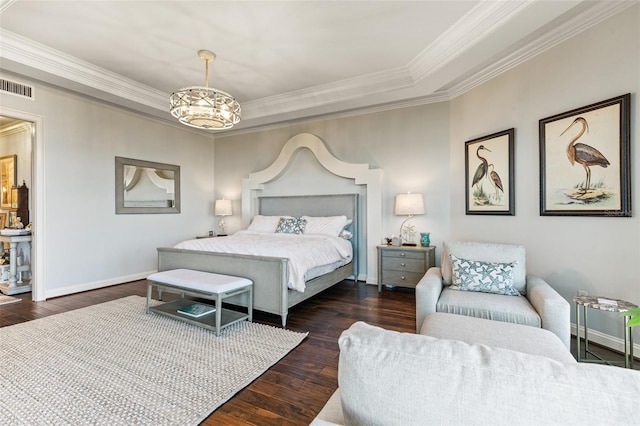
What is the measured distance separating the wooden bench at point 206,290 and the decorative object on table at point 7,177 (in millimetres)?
4550

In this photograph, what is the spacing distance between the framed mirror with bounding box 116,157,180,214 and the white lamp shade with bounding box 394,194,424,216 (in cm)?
400

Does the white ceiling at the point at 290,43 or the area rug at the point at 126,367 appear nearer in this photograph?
the area rug at the point at 126,367

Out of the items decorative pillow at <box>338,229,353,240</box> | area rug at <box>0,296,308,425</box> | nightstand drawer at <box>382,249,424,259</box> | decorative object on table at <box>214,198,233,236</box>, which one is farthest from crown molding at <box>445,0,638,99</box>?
decorative object on table at <box>214,198,233,236</box>

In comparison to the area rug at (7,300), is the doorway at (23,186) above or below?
above

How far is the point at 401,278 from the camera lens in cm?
415

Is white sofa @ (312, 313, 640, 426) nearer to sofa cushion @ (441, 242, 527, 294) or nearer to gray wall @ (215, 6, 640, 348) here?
sofa cushion @ (441, 242, 527, 294)

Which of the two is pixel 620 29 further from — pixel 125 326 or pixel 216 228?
pixel 216 228

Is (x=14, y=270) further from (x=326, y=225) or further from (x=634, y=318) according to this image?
(x=634, y=318)

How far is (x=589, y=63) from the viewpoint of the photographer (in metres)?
2.59

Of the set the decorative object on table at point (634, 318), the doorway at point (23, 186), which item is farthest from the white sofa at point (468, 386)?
the doorway at point (23, 186)

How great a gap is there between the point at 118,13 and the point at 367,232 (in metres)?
3.87

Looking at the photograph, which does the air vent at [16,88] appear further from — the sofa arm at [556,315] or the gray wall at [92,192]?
the sofa arm at [556,315]

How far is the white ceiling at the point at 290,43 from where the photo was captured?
8.73ft

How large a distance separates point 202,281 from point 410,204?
111 inches
